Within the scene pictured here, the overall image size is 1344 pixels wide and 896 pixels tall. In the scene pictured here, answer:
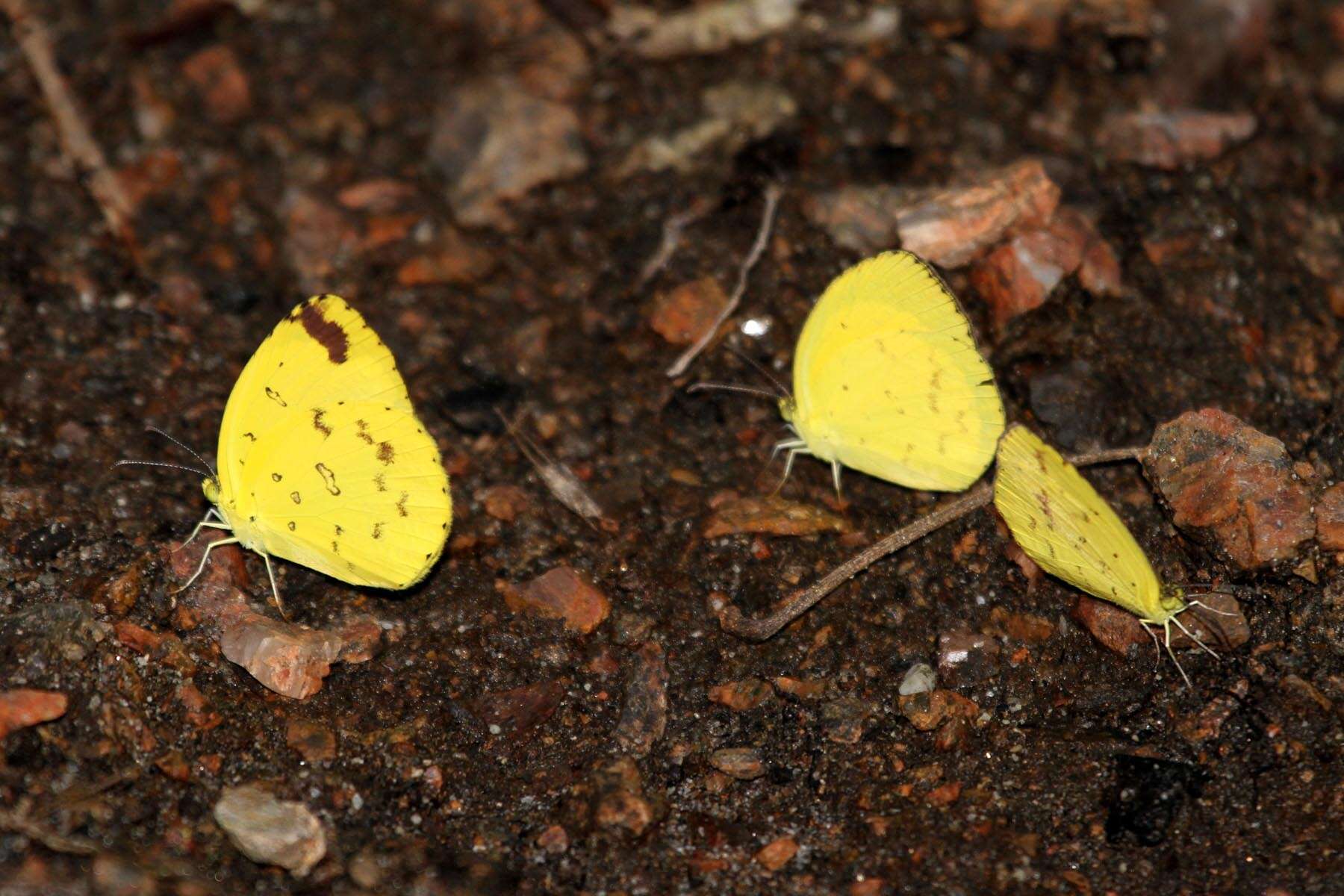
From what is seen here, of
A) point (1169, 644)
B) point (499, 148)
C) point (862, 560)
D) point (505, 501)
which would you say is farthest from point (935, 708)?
point (499, 148)

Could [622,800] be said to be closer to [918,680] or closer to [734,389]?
[918,680]

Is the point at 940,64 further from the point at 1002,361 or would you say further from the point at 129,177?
the point at 129,177

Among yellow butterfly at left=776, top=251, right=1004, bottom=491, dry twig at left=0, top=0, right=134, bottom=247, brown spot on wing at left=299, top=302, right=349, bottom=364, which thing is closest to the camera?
brown spot on wing at left=299, top=302, right=349, bottom=364

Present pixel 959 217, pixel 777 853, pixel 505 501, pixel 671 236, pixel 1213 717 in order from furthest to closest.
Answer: pixel 671 236 → pixel 959 217 → pixel 505 501 → pixel 1213 717 → pixel 777 853

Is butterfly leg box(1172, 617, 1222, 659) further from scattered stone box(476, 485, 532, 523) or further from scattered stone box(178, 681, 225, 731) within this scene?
scattered stone box(178, 681, 225, 731)

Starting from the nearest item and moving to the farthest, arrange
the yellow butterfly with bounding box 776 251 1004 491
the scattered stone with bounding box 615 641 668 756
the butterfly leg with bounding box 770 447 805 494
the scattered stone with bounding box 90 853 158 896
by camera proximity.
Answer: the scattered stone with bounding box 90 853 158 896 → the scattered stone with bounding box 615 641 668 756 → the yellow butterfly with bounding box 776 251 1004 491 → the butterfly leg with bounding box 770 447 805 494

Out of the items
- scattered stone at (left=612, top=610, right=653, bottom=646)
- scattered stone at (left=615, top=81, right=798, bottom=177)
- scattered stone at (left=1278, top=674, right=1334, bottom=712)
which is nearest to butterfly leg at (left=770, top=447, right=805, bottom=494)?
scattered stone at (left=612, top=610, right=653, bottom=646)
